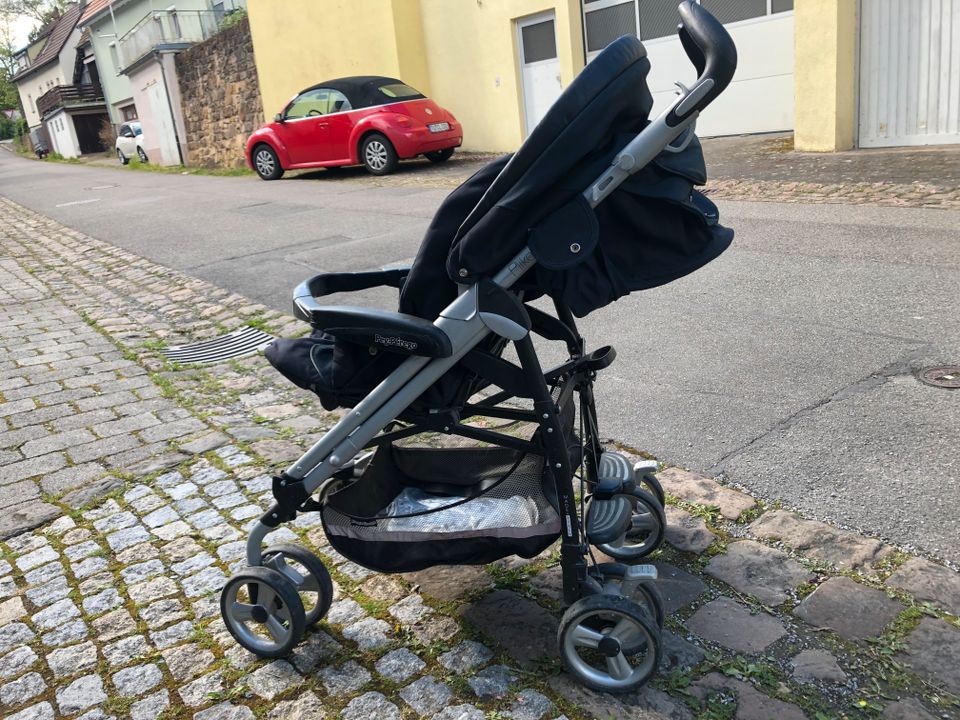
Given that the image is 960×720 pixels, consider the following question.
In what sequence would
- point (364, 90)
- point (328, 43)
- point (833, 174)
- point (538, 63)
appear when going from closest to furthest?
point (833, 174), point (364, 90), point (538, 63), point (328, 43)

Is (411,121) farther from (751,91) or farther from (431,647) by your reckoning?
(431,647)

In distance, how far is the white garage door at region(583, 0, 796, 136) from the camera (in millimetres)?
13461

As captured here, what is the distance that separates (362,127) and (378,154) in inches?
22.3

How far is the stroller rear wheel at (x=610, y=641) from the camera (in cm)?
260

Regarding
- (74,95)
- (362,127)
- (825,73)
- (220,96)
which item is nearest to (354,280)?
(825,73)

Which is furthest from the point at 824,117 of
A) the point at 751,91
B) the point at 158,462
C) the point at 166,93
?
the point at 166,93

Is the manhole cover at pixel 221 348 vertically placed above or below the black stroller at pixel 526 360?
below

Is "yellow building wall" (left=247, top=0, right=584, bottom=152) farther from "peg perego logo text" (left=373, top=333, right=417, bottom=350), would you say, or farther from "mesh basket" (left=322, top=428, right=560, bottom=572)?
"peg perego logo text" (left=373, top=333, right=417, bottom=350)

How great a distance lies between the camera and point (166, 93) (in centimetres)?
2795

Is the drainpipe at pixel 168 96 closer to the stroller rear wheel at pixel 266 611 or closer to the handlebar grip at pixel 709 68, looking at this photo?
the stroller rear wheel at pixel 266 611

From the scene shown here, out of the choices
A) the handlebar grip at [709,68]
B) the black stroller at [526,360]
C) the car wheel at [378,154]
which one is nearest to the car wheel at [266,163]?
the car wheel at [378,154]

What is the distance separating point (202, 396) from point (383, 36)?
48.6 ft

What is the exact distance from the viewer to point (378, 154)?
53.3 feet

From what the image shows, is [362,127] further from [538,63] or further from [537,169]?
[537,169]
